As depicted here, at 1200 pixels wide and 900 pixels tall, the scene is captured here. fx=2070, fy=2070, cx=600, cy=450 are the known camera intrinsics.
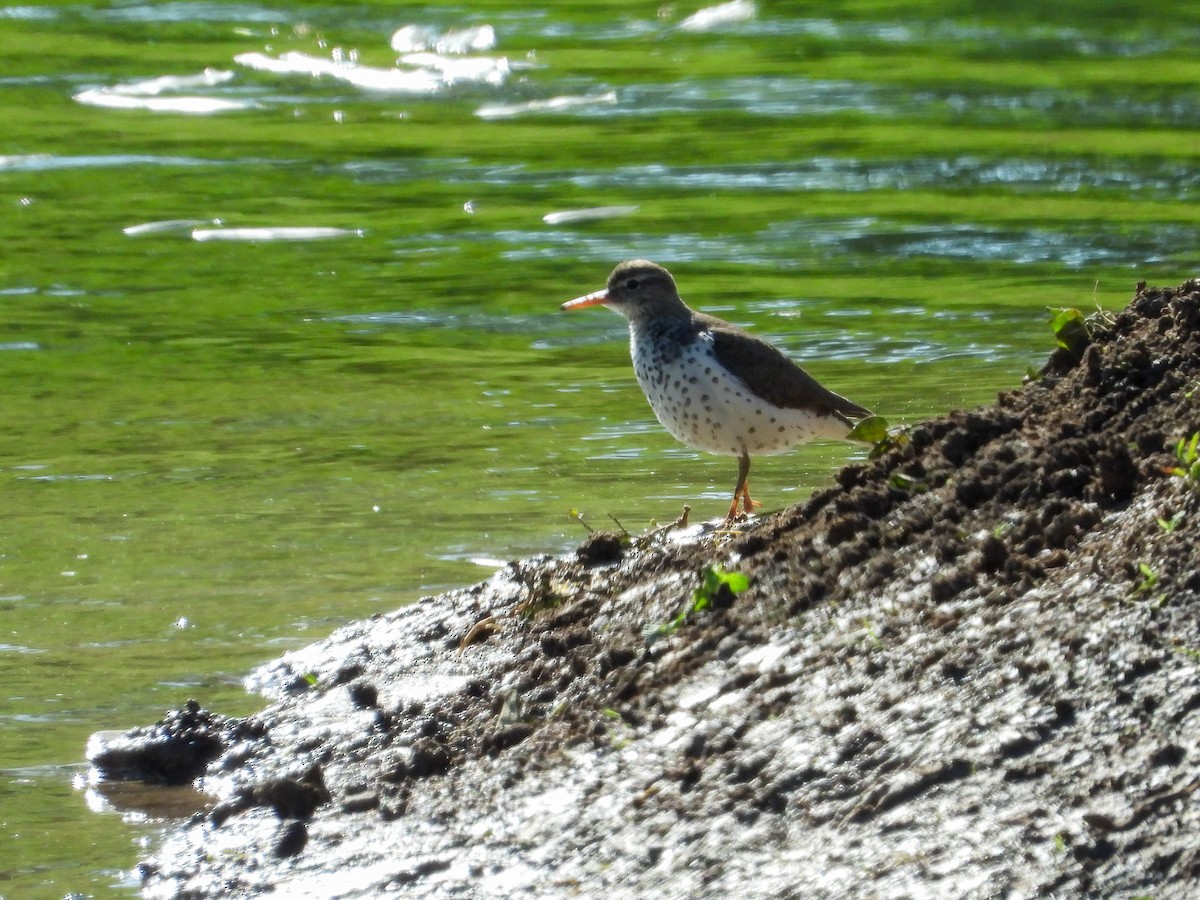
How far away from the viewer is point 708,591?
6.21 meters

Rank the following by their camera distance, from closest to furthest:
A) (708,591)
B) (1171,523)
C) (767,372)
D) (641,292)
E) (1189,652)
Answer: (1189,652), (1171,523), (708,591), (767,372), (641,292)

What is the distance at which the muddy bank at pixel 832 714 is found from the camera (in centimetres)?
475

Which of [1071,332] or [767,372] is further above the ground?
[1071,332]

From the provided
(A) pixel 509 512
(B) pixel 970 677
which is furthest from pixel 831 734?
(A) pixel 509 512

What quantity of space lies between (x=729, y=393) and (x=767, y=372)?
22 cm

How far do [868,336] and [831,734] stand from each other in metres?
9.39

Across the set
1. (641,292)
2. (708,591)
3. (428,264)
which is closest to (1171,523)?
(708,591)

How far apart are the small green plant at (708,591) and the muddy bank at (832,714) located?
1 cm

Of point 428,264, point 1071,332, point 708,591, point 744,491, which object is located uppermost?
point 1071,332

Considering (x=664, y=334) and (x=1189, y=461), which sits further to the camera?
(x=664, y=334)

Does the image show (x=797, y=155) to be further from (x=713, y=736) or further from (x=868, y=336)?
(x=713, y=736)

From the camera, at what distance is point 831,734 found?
5285mm

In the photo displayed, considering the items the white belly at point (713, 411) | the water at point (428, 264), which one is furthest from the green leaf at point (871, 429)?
the water at point (428, 264)

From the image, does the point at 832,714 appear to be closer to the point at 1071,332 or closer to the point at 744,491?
the point at 1071,332
